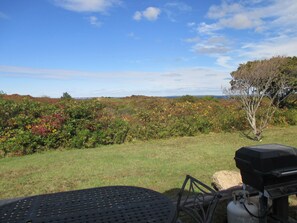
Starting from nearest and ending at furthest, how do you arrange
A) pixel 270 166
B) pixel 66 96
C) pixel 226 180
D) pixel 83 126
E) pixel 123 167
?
pixel 270 166
pixel 226 180
pixel 123 167
pixel 83 126
pixel 66 96

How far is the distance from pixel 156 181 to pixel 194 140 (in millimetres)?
3919

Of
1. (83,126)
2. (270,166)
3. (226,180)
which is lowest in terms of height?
(226,180)

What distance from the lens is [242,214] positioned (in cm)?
216

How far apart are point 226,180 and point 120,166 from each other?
2154mm

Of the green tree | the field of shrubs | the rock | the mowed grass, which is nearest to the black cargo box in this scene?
the rock

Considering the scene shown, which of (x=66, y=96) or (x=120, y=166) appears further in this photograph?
(x=66, y=96)

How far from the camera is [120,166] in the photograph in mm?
5008

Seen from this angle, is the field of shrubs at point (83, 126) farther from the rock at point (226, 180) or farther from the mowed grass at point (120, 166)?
the rock at point (226, 180)

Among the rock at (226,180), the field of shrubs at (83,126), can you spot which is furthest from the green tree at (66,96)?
the rock at (226,180)

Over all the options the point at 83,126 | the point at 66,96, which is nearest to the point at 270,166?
the point at 83,126

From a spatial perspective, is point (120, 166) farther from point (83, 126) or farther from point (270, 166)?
point (270, 166)

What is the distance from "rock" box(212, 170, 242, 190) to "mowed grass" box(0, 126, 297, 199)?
0.43 metres

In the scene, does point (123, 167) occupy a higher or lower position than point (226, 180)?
lower

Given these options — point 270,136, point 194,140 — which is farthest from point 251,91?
point 194,140
